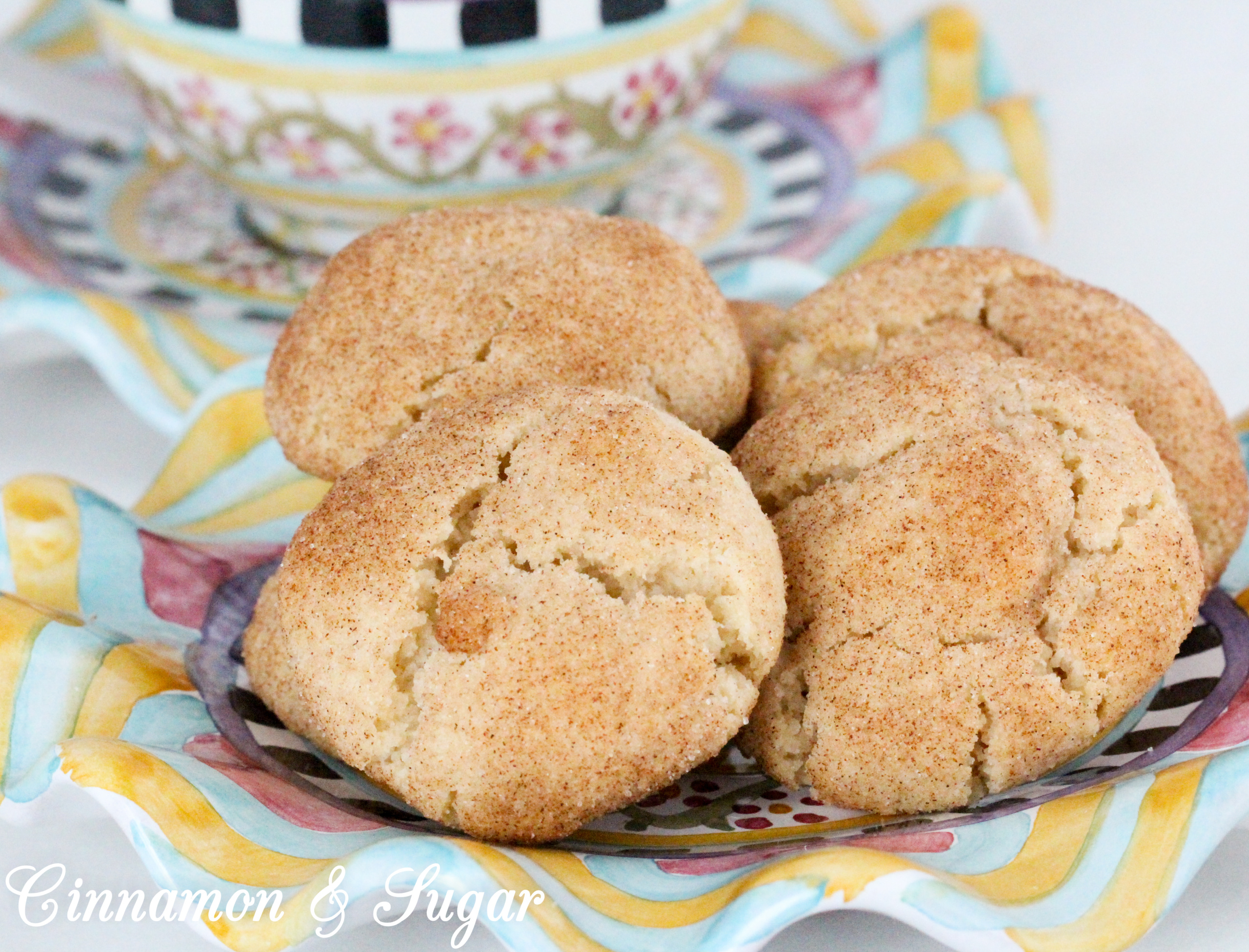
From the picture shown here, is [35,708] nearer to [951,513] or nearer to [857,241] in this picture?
[951,513]

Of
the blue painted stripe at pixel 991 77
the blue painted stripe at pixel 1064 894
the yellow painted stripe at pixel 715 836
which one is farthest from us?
the blue painted stripe at pixel 991 77

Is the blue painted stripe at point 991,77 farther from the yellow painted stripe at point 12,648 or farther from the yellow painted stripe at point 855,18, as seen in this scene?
the yellow painted stripe at point 12,648

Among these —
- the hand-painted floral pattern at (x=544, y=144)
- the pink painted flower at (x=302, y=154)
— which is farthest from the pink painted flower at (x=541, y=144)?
the pink painted flower at (x=302, y=154)

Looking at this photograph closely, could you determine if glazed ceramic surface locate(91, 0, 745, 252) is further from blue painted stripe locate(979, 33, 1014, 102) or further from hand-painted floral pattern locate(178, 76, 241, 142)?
blue painted stripe locate(979, 33, 1014, 102)

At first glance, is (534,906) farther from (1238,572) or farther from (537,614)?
(1238,572)

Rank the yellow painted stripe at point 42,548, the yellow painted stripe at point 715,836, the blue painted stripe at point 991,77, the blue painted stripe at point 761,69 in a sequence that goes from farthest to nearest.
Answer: the blue painted stripe at point 761,69
the blue painted stripe at point 991,77
the yellow painted stripe at point 42,548
the yellow painted stripe at point 715,836

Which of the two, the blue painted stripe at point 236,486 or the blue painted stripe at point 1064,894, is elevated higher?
the blue painted stripe at point 236,486

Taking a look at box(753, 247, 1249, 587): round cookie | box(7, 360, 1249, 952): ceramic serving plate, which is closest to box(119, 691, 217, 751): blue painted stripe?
box(7, 360, 1249, 952): ceramic serving plate
